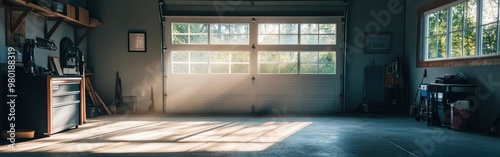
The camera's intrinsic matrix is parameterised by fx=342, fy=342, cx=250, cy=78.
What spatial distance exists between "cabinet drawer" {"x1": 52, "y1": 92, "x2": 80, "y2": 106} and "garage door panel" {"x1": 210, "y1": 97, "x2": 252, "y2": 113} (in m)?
3.15

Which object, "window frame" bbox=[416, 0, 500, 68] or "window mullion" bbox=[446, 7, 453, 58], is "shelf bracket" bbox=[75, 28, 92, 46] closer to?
"window frame" bbox=[416, 0, 500, 68]

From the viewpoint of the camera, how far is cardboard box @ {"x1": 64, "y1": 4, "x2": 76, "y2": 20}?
6422mm

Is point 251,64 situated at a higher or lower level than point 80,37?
lower

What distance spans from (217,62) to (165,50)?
4.11ft

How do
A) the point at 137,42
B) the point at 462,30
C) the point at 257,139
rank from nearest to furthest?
1. the point at 257,139
2. the point at 462,30
3. the point at 137,42

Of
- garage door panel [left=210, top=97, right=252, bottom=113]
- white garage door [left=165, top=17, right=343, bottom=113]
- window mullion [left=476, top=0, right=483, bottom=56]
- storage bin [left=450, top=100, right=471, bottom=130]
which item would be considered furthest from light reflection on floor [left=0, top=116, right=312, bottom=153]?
window mullion [left=476, top=0, right=483, bottom=56]

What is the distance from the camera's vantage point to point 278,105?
26.8 feet

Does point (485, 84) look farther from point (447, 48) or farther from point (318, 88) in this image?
point (318, 88)

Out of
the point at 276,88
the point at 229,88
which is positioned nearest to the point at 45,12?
the point at 229,88

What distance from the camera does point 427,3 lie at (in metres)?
7.43

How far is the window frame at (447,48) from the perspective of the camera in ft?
18.9

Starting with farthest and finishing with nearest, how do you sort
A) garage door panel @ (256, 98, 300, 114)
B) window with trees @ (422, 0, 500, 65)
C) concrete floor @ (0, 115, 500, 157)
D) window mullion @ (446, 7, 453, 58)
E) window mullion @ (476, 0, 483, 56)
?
garage door panel @ (256, 98, 300, 114) → window mullion @ (446, 7, 453, 58) → window mullion @ (476, 0, 483, 56) → window with trees @ (422, 0, 500, 65) → concrete floor @ (0, 115, 500, 157)

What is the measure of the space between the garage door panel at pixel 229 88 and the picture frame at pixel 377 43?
9.86 ft

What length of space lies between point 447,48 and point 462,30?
55 centimetres
